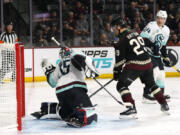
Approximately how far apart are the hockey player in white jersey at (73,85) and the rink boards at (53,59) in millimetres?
3924

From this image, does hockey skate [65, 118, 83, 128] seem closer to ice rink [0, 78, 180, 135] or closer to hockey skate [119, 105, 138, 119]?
ice rink [0, 78, 180, 135]

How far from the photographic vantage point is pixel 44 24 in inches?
372

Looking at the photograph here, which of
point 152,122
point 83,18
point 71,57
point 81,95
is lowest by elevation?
point 152,122

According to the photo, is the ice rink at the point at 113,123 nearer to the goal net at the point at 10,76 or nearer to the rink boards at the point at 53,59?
the goal net at the point at 10,76

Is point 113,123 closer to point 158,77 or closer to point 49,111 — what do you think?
point 49,111

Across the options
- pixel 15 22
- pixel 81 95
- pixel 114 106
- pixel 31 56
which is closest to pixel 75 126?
pixel 81 95

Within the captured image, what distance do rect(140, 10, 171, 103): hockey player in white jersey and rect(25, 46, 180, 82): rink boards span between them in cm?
308

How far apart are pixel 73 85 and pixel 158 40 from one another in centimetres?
173

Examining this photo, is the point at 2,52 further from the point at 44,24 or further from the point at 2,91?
the point at 44,24

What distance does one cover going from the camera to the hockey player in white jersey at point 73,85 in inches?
169

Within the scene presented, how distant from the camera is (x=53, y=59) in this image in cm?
875

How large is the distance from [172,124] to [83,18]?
18.3 ft

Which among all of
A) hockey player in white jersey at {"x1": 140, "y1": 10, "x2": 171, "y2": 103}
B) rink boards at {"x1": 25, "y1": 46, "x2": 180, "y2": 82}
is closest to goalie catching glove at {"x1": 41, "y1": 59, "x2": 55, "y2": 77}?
hockey player in white jersey at {"x1": 140, "y1": 10, "x2": 171, "y2": 103}

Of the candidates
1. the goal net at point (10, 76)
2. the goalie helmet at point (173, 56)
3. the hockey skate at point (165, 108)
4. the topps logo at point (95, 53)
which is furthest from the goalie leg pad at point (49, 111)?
the goalie helmet at point (173, 56)
